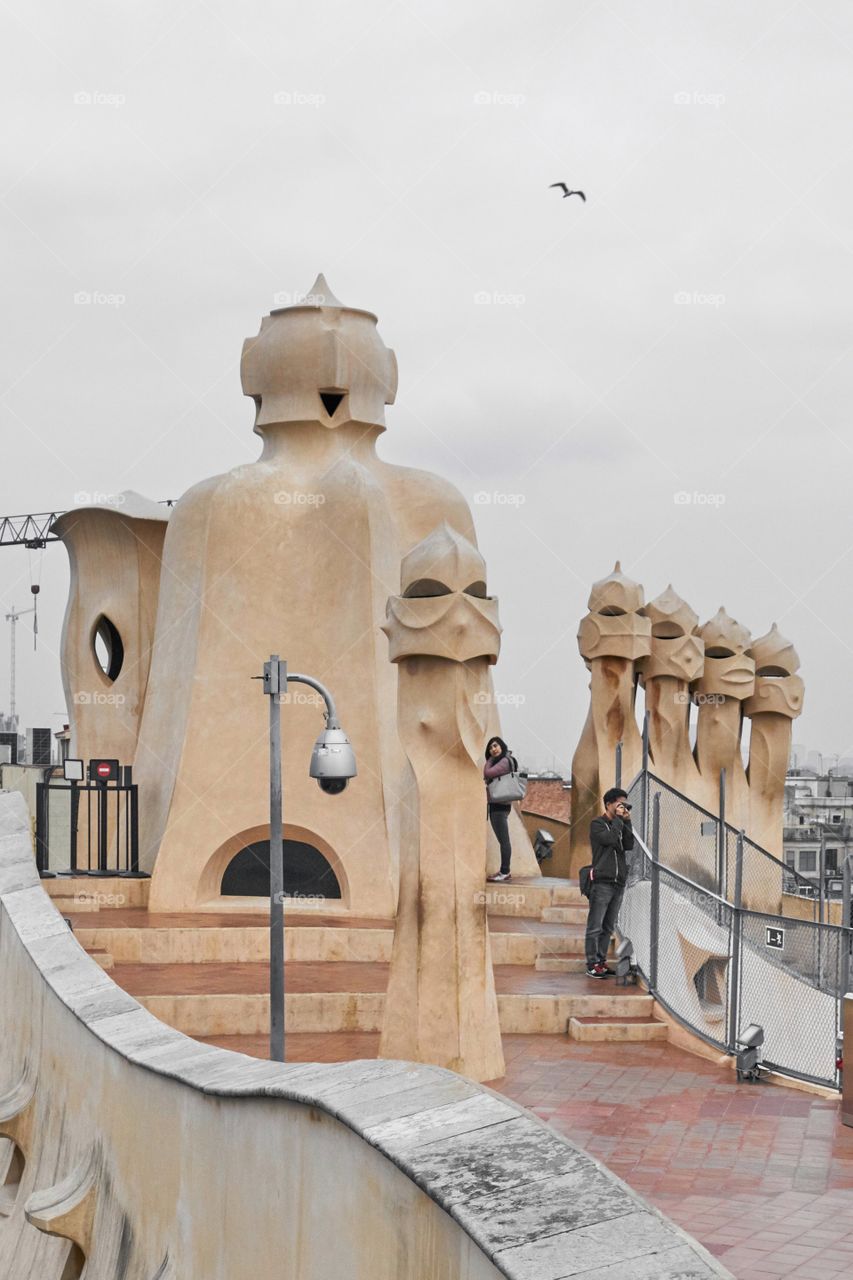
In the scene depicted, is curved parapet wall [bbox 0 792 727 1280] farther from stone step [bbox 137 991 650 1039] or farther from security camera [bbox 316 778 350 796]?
stone step [bbox 137 991 650 1039]

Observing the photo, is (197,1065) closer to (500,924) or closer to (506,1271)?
(506,1271)

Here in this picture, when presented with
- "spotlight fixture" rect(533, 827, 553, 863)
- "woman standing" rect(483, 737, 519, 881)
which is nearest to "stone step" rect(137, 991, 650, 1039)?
"woman standing" rect(483, 737, 519, 881)

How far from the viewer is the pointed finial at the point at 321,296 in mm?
18891

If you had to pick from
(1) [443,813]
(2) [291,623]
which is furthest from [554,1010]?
(2) [291,623]

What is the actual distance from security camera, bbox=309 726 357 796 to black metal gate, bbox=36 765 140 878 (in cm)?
760

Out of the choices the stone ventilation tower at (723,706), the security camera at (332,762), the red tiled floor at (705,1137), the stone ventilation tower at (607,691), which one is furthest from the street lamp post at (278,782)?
the stone ventilation tower at (723,706)

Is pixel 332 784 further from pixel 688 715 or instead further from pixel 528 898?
pixel 688 715

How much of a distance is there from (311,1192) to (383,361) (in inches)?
624

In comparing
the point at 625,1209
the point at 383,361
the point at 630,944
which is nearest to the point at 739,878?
the point at 630,944

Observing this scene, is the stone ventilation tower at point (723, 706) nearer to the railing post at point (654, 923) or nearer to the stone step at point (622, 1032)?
the railing post at point (654, 923)

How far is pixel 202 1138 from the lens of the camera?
196 inches

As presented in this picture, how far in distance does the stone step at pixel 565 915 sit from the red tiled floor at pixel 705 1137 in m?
4.45

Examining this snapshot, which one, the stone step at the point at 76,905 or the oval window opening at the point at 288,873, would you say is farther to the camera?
the oval window opening at the point at 288,873

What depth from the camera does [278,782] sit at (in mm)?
10195
